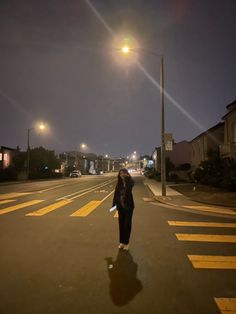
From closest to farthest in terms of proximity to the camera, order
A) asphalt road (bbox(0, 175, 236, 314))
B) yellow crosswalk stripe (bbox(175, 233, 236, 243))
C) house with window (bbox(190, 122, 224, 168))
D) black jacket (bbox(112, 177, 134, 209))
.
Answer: asphalt road (bbox(0, 175, 236, 314)) < black jacket (bbox(112, 177, 134, 209)) < yellow crosswalk stripe (bbox(175, 233, 236, 243)) < house with window (bbox(190, 122, 224, 168))

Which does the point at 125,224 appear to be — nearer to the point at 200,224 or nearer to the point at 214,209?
the point at 200,224

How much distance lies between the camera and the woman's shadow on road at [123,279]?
4488 mm

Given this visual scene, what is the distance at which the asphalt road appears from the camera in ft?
14.0

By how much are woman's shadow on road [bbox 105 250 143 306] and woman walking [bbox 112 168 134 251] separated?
51 cm

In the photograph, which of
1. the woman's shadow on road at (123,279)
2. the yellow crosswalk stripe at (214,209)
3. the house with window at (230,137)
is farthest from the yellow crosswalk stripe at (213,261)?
the house with window at (230,137)

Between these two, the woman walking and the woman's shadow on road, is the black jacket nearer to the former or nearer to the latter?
the woman walking

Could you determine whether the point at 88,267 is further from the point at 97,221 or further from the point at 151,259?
the point at 97,221

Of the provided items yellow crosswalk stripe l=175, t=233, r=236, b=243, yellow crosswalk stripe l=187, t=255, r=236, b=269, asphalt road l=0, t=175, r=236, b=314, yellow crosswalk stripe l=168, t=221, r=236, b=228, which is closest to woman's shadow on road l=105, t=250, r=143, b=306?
asphalt road l=0, t=175, r=236, b=314

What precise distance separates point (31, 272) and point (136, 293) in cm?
204

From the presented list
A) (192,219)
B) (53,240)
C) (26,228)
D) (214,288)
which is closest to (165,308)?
(214,288)

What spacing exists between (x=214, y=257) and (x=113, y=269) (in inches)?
88.4

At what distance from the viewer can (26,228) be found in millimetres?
9242

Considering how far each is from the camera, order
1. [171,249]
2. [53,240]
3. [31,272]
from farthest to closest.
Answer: [53,240] < [171,249] < [31,272]

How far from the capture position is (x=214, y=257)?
20.9 ft
